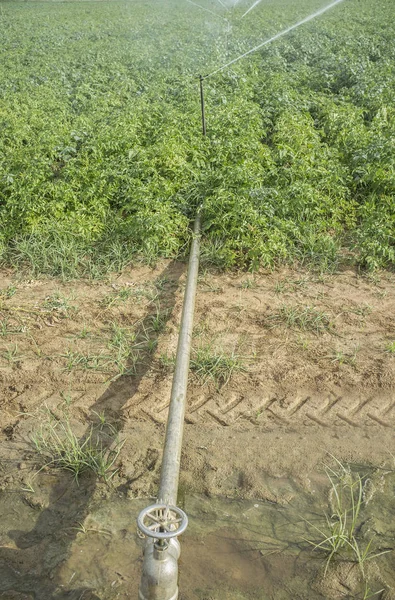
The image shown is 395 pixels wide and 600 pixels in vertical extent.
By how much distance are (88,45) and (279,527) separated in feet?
47.5

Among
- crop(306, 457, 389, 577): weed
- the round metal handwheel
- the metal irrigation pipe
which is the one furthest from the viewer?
crop(306, 457, 389, 577): weed

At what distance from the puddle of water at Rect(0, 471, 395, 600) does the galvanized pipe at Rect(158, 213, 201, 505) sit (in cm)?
48

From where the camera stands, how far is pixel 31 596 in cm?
304

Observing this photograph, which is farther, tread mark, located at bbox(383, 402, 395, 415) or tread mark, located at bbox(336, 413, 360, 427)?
tread mark, located at bbox(383, 402, 395, 415)

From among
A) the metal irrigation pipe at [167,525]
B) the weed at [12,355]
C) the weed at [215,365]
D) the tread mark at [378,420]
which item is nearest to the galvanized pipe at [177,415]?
the metal irrigation pipe at [167,525]

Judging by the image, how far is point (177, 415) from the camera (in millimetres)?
3506

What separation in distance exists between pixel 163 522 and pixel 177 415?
39.4 inches

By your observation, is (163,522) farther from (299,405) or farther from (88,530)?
(299,405)

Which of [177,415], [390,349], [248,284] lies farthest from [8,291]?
[390,349]

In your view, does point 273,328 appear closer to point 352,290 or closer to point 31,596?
point 352,290

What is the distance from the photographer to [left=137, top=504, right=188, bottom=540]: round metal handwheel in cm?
241

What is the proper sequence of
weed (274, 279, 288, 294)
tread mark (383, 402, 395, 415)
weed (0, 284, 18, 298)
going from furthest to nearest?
weed (0, 284, 18, 298) < weed (274, 279, 288, 294) < tread mark (383, 402, 395, 415)

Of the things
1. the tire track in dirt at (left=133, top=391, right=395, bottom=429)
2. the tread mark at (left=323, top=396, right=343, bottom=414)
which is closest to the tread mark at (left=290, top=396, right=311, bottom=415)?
the tire track in dirt at (left=133, top=391, right=395, bottom=429)

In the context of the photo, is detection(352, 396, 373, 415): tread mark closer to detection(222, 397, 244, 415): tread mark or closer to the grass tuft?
detection(222, 397, 244, 415): tread mark
